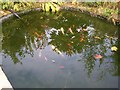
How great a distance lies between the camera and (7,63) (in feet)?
19.8

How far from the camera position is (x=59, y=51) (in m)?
6.62

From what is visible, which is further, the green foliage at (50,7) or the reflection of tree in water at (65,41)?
the green foliage at (50,7)

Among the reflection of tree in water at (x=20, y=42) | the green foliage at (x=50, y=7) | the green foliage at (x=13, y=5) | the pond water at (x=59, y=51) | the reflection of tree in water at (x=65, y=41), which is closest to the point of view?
the pond water at (x=59, y=51)

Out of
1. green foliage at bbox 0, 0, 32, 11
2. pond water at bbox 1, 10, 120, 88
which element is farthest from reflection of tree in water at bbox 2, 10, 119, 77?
green foliage at bbox 0, 0, 32, 11

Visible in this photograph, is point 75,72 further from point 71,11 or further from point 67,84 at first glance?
point 71,11

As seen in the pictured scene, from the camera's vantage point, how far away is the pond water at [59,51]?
539 cm

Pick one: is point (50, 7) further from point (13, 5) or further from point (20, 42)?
point (20, 42)

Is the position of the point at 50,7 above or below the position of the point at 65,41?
above

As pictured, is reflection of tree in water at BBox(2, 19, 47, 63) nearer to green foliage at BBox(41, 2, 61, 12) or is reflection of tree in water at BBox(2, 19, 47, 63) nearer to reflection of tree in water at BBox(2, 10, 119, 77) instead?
reflection of tree in water at BBox(2, 10, 119, 77)

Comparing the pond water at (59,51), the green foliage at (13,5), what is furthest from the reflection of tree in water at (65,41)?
the green foliage at (13,5)

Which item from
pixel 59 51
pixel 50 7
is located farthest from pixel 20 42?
pixel 50 7

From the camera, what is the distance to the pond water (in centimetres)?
539

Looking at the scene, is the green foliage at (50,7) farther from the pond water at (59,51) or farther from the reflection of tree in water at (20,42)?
the reflection of tree in water at (20,42)

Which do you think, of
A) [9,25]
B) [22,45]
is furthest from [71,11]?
[22,45]
